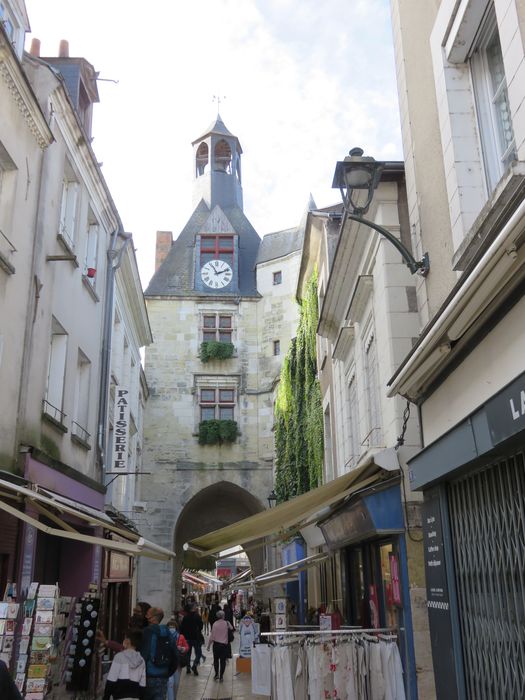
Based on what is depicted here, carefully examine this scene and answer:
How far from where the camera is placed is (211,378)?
25.0 meters

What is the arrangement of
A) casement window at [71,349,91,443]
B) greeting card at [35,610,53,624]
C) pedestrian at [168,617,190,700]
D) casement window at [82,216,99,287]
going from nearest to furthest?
greeting card at [35,610,53,624]
pedestrian at [168,617,190,700]
casement window at [71,349,91,443]
casement window at [82,216,99,287]

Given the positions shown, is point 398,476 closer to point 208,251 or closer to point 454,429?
point 454,429

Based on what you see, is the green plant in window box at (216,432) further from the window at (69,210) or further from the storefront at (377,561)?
the storefront at (377,561)

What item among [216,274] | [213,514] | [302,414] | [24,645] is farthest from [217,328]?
[24,645]

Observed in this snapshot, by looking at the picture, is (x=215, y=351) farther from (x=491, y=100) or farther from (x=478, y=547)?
(x=478, y=547)

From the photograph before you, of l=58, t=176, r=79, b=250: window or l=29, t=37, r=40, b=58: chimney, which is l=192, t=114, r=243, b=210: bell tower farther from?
l=58, t=176, r=79, b=250: window

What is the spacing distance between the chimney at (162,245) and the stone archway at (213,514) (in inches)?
402

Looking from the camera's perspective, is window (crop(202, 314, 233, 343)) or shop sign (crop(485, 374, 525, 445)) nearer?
shop sign (crop(485, 374, 525, 445))

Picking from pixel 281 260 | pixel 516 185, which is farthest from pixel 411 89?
pixel 281 260

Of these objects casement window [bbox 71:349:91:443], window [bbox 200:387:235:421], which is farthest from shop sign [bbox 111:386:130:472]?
window [bbox 200:387:235:421]

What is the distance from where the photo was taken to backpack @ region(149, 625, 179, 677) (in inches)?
254

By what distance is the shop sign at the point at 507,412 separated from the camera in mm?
3465

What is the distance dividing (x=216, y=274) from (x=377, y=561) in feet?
67.1

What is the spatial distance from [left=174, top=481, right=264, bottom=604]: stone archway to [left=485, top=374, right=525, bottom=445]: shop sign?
68.3ft
